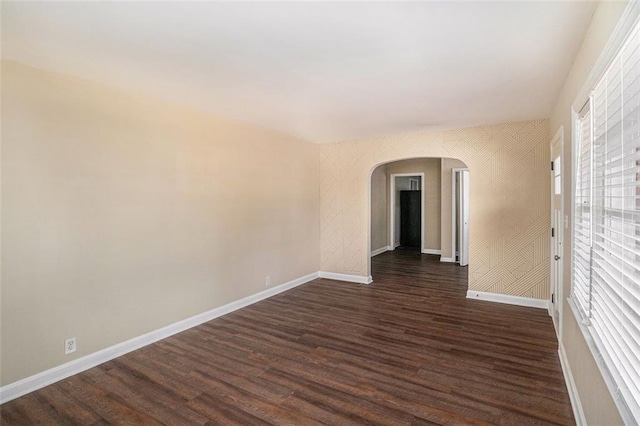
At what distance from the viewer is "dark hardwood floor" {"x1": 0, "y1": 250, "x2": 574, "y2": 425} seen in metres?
2.17

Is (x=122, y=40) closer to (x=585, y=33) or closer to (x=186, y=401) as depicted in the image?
(x=186, y=401)

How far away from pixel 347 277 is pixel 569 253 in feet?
11.9

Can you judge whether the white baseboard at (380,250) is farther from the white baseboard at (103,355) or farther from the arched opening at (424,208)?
the white baseboard at (103,355)

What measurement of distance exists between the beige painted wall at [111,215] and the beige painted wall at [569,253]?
345 centimetres

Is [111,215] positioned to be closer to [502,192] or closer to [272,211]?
[272,211]

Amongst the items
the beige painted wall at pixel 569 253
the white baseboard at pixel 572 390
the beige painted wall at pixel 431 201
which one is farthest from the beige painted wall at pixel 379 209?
the white baseboard at pixel 572 390

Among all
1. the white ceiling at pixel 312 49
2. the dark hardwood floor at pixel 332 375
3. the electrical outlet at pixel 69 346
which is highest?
the white ceiling at pixel 312 49

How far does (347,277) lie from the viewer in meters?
5.70

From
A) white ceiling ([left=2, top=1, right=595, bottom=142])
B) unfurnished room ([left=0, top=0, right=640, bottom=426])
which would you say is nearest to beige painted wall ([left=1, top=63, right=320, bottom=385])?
unfurnished room ([left=0, top=0, right=640, bottom=426])

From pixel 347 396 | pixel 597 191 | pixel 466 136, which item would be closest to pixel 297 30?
pixel 597 191

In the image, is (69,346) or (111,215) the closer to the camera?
(69,346)

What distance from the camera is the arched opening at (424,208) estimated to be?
739 cm

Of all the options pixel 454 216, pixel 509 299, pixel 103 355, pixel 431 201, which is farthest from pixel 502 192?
pixel 103 355

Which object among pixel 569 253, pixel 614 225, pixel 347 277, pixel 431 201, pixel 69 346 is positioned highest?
pixel 431 201
